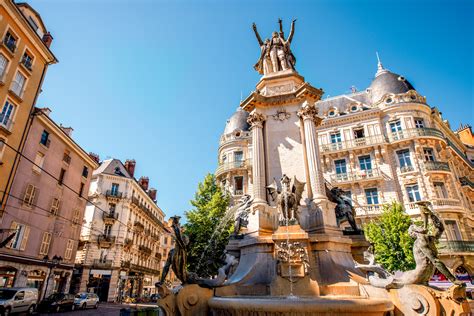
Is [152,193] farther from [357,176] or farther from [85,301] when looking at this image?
[357,176]

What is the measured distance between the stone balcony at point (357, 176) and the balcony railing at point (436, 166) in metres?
4.54

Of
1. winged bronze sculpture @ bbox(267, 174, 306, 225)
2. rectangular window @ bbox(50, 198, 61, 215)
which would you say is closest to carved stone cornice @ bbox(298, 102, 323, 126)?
winged bronze sculpture @ bbox(267, 174, 306, 225)

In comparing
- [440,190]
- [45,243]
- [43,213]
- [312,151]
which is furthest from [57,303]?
[440,190]

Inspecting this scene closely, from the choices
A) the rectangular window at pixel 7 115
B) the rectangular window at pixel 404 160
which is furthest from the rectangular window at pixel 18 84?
the rectangular window at pixel 404 160

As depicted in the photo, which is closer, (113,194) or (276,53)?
(276,53)

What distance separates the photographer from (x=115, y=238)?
1549 inches

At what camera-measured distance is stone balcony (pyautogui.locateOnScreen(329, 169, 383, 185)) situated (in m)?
30.5

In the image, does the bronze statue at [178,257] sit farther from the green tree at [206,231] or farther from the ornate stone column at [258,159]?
the green tree at [206,231]

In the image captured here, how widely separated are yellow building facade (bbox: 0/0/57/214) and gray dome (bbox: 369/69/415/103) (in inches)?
1459

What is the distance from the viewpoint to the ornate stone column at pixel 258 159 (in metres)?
9.97

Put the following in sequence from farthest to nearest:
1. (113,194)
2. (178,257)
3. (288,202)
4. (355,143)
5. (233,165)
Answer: (113,194)
(233,165)
(355,143)
(288,202)
(178,257)

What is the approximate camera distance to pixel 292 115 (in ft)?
37.1

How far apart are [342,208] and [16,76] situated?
2612 centimetres

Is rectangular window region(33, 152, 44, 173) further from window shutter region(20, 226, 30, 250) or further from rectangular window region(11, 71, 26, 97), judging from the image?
rectangular window region(11, 71, 26, 97)
